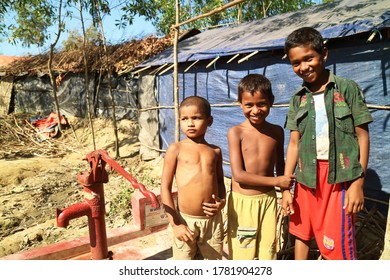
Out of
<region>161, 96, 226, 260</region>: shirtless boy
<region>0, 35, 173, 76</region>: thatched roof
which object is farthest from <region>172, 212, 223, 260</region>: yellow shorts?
<region>0, 35, 173, 76</region>: thatched roof

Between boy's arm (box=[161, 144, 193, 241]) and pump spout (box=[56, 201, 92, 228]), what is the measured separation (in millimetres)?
463

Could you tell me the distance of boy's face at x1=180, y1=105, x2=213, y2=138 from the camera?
65.1 inches

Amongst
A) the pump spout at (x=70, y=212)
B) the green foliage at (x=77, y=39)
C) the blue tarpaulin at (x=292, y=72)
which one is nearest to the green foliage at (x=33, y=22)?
the green foliage at (x=77, y=39)

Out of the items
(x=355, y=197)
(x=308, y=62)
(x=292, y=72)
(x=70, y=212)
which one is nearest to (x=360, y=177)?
(x=355, y=197)

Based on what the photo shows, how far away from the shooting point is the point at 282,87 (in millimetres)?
4156

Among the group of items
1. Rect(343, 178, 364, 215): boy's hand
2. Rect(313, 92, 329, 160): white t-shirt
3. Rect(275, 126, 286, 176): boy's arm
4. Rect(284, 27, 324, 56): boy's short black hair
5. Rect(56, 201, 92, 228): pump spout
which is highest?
Rect(284, 27, 324, 56): boy's short black hair

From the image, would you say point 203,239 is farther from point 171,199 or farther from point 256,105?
point 256,105

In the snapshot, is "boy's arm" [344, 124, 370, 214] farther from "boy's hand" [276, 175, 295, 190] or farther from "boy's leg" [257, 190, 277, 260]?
"boy's leg" [257, 190, 277, 260]

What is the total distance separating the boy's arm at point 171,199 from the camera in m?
1.61

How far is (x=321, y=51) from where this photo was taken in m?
1.55

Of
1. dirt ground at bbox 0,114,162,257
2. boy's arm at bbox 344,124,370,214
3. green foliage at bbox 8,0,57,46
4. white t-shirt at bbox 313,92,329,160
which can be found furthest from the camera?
green foliage at bbox 8,0,57,46
